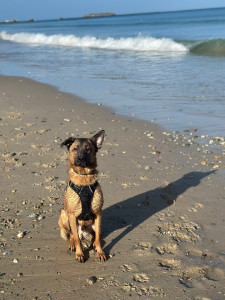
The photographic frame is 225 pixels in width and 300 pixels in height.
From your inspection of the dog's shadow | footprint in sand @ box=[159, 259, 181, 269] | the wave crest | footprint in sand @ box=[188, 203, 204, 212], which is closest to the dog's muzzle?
the dog's shadow

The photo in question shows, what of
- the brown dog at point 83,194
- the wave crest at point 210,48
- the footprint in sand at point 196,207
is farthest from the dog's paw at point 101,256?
the wave crest at point 210,48

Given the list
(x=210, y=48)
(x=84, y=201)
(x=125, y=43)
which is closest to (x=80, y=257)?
(x=84, y=201)

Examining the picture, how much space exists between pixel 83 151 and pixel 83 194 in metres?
0.50

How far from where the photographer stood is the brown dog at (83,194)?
3.90 m

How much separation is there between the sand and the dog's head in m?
1.13

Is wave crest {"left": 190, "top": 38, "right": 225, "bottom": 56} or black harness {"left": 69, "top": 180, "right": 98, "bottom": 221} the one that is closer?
black harness {"left": 69, "top": 180, "right": 98, "bottom": 221}

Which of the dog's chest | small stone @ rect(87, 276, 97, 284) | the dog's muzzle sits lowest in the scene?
small stone @ rect(87, 276, 97, 284)

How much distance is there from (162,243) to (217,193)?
5.58ft

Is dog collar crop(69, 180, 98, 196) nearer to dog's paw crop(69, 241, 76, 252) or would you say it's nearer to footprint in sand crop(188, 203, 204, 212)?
dog's paw crop(69, 241, 76, 252)

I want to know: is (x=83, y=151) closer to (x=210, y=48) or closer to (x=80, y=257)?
(x=80, y=257)

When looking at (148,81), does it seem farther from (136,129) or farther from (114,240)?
(114,240)

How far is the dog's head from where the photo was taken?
3854mm

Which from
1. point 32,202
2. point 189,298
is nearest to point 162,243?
point 189,298

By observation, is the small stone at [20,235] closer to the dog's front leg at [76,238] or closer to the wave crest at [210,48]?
the dog's front leg at [76,238]
